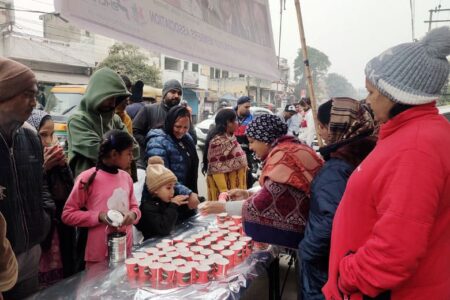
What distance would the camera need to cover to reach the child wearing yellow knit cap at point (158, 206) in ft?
7.31

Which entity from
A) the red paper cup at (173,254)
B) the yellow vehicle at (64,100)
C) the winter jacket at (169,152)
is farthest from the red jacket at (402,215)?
the yellow vehicle at (64,100)

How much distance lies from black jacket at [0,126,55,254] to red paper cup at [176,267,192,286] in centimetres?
70

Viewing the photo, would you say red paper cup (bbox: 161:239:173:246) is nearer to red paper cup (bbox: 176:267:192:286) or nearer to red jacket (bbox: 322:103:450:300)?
red paper cup (bbox: 176:267:192:286)

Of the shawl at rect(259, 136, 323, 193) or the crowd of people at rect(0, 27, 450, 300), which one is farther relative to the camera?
the shawl at rect(259, 136, 323, 193)

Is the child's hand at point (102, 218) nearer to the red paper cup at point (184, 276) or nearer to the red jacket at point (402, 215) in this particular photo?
the red paper cup at point (184, 276)

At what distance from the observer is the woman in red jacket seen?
37.0 inches

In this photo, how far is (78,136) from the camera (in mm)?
2307

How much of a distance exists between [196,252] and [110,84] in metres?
1.26

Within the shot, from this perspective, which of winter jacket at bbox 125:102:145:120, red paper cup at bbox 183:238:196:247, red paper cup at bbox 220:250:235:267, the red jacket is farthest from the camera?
winter jacket at bbox 125:102:145:120

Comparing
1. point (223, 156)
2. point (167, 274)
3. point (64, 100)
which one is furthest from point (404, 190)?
point (64, 100)

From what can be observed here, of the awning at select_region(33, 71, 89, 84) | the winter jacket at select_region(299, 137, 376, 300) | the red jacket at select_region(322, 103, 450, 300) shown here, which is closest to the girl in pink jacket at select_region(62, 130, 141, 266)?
the winter jacket at select_region(299, 137, 376, 300)

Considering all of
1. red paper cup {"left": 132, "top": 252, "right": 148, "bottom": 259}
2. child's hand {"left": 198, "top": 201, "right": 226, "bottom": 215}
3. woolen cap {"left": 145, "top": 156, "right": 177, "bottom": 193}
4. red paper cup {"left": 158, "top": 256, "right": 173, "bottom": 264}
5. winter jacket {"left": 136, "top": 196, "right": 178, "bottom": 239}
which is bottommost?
red paper cup {"left": 158, "top": 256, "right": 173, "bottom": 264}

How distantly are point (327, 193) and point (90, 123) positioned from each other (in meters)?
1.68

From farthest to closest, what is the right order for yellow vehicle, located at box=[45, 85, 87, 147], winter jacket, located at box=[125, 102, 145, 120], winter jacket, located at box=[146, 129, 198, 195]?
1. yellow vehicle, located at box=[45, 85, 87, 147]
2. winter jacket, located at box=[125, 102, 145, 120]
3. winter jacket, located at box=[146, 129, 198, 195]
